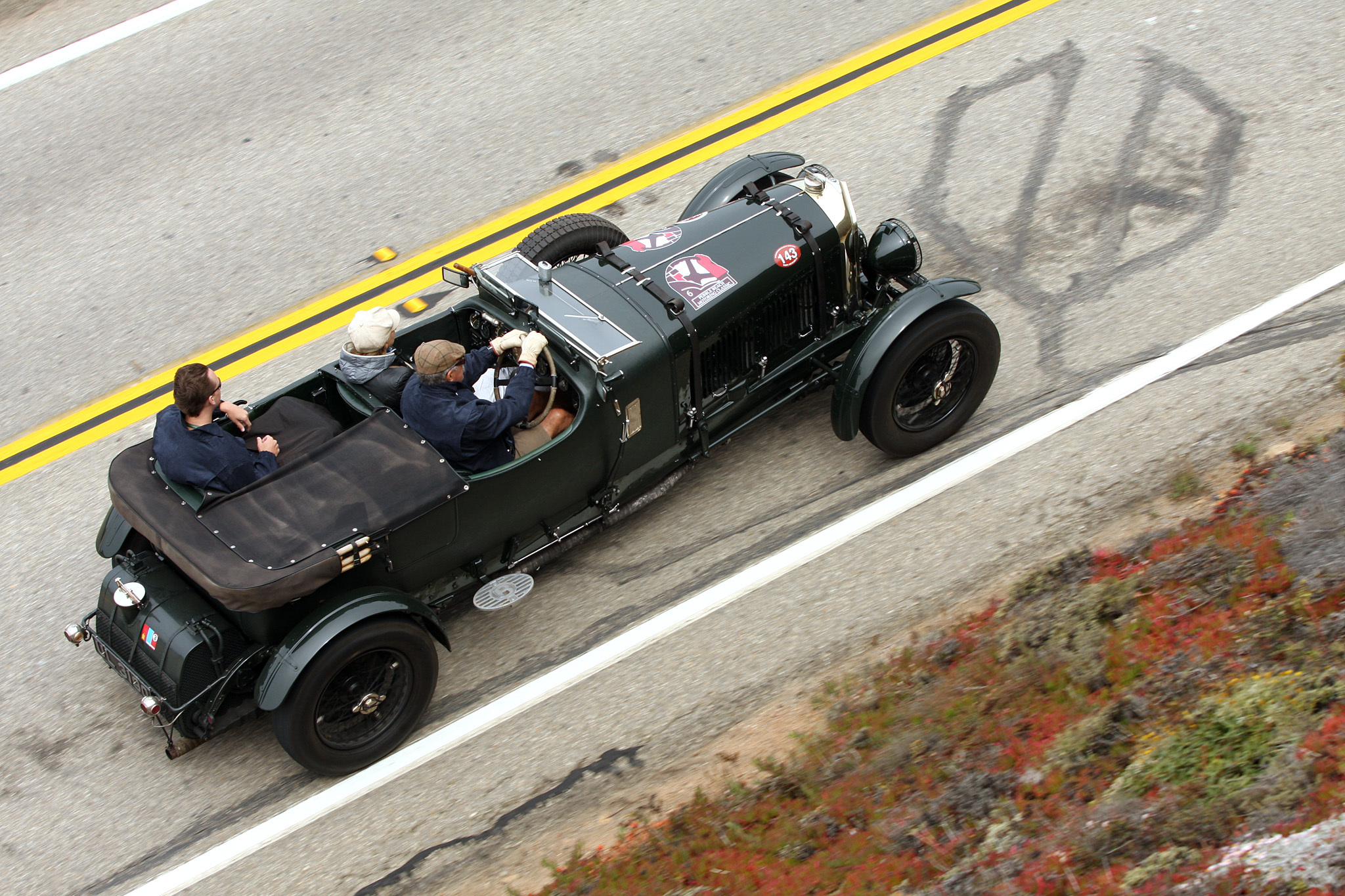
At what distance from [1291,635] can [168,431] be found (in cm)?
506

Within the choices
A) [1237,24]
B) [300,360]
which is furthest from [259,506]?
[1237,24]

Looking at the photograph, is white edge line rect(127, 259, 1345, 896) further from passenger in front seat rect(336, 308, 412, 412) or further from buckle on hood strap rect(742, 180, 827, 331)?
passenger in front seat rect(336, 308, 412, 412)

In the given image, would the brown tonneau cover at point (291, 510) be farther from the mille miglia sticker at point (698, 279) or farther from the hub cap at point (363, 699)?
the mille miglia sticker at point (698, 279)

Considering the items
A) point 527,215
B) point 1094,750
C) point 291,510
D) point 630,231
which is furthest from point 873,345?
point 527,215

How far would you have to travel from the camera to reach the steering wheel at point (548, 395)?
6.57m

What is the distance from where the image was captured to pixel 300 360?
327 inches

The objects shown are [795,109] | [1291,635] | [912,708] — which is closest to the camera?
[1291,635]

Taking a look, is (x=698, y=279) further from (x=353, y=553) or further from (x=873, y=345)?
(x=353, y=553)

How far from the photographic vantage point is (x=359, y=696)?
19.7ft

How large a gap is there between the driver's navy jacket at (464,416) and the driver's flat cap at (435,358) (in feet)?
0.25

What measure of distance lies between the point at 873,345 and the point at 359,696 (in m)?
3.19

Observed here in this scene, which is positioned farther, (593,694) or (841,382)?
(841,382)

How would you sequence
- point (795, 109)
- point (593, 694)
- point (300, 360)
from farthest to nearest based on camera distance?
point (795, 109), point (300, 360), point (593, 694)

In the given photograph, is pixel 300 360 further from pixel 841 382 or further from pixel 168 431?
pixel 841 382
